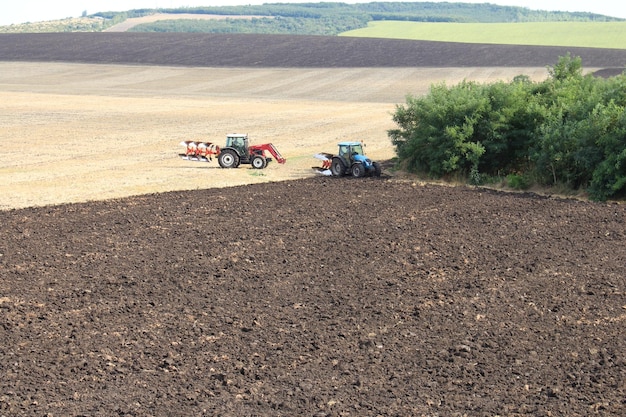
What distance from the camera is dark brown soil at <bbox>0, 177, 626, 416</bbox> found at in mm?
12945

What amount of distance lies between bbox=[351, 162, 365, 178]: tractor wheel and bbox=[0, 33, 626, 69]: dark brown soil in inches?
2535

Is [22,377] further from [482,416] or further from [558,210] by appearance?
[558,210]

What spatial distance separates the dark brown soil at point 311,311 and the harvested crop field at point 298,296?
5 cm

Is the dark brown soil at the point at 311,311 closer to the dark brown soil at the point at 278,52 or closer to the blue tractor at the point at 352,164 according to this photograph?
the blue tractor at the point at 352,164

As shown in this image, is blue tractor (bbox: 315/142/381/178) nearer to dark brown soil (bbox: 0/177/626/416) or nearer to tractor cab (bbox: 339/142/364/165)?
A: tractor cab (bbox: 339/142/364/165)

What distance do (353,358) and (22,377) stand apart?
5.00 meters

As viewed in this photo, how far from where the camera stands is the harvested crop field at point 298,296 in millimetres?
13055

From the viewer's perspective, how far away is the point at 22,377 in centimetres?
1339

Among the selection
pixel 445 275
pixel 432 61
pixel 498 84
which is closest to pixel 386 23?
pixel 432 61

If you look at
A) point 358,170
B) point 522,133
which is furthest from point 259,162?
point 522,133

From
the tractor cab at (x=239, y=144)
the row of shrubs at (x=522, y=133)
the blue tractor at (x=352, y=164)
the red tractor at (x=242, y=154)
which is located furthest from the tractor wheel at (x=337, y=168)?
the tractor cab at (x=239, y=144)

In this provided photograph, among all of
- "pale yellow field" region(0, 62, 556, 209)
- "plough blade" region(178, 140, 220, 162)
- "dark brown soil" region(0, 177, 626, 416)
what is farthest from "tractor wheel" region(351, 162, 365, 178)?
"plough blade" region(178, 140, 220, 162)

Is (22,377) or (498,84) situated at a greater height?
(498,84)

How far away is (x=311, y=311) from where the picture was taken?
55.0ft
